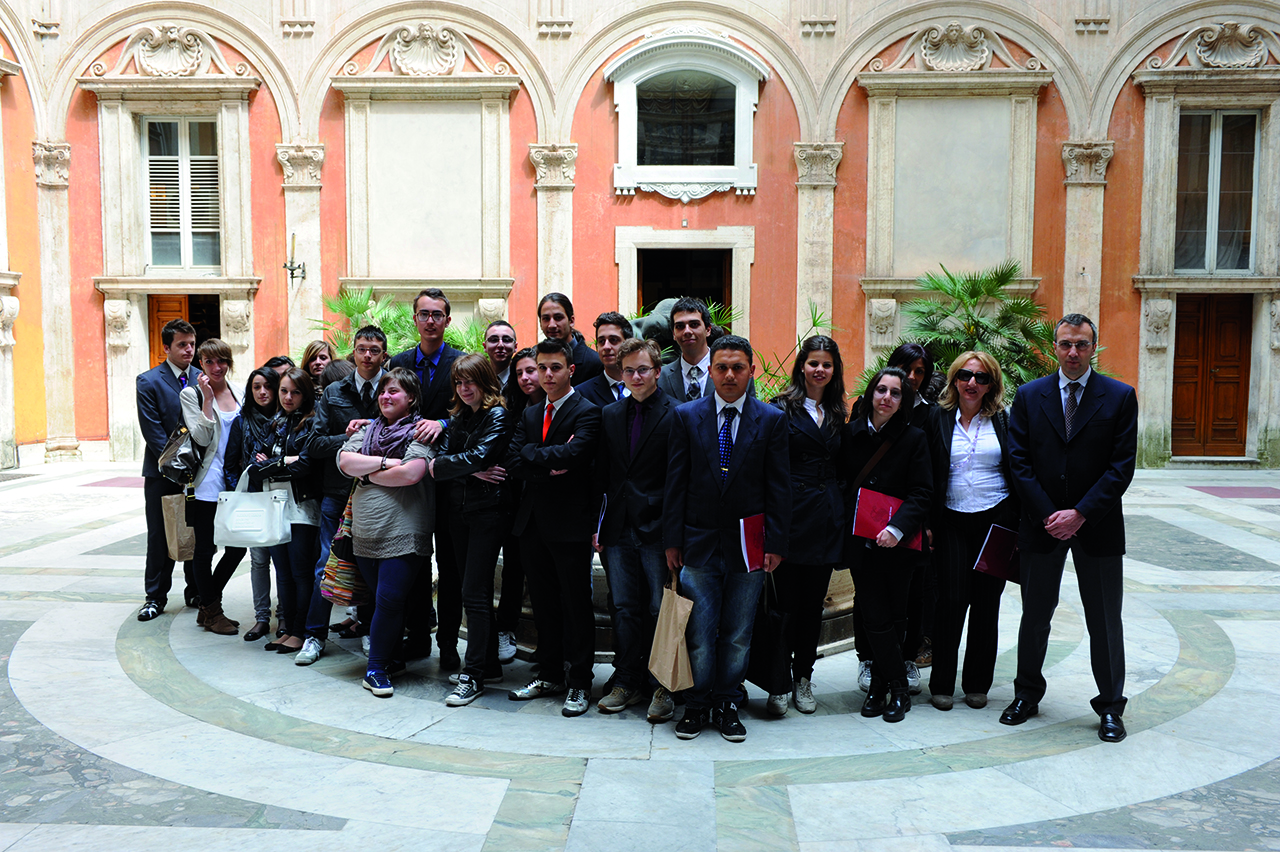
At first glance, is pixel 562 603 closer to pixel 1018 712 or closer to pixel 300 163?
pixel 1018 712

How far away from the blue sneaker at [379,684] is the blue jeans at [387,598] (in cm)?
3

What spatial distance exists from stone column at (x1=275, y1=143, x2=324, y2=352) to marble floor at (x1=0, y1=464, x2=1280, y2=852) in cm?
910

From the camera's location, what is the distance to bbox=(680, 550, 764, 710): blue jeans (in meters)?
4.42

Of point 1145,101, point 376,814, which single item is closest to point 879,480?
point 376,814

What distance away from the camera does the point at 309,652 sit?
5539mm

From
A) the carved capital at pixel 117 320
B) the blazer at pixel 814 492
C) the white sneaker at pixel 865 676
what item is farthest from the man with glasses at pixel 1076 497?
the carved capital at pixel 117 320

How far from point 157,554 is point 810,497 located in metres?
4.54

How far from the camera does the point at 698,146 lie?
15.0m

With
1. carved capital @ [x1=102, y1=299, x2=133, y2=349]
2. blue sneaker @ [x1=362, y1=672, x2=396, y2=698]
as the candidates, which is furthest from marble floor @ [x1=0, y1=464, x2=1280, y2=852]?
carved capital @ [x1=102, y1=299, x2=133, y2=349]

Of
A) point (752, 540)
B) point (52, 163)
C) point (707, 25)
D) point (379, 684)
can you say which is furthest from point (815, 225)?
point (52, 163)

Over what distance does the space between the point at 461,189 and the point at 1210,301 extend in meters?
11.9

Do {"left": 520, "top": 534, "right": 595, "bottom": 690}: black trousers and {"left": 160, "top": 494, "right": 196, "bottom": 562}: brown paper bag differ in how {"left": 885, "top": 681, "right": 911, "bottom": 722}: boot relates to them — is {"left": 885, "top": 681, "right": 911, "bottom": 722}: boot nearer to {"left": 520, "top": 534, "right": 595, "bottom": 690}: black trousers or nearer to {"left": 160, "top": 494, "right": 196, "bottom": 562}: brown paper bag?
{"left": 520, "top": 534, "right": 595, "bottom": 690}: black trousers

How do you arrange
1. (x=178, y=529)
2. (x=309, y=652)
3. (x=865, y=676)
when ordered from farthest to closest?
1. (x=178, y=529)
2. (x=309, y=652)
3. (x=865, y=676)

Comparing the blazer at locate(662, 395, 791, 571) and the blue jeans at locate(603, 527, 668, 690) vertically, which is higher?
the blazer at locate(662, 395, 791, 571)
